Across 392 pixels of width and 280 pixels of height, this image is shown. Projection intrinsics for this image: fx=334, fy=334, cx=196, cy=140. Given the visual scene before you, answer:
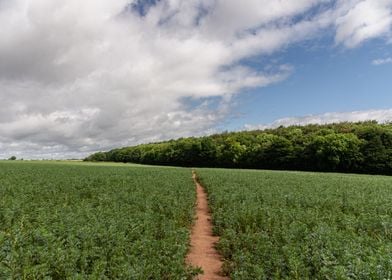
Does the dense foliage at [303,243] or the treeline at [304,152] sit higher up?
the treeline at [304,152]

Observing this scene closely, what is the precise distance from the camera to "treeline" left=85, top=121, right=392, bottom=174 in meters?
73.9

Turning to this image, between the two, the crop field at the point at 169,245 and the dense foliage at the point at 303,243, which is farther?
the dense foliage at the point at 303,243

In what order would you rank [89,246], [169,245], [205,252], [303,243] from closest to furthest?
[89,246], [169,245], [303,243], [205,252]

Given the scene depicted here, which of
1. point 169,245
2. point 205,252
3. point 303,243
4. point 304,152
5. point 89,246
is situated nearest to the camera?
point 89,246

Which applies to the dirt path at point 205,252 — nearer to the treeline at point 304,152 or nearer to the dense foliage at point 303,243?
the dense foliage at point 303,243

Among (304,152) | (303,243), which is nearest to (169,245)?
(303,243)

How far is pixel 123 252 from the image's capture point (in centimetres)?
910

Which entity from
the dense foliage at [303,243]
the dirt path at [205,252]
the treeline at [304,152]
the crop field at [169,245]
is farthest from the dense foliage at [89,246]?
the treeline at [304,152]

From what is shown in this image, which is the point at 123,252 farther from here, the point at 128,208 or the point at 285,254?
the point at 128,208

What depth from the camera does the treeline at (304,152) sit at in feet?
242

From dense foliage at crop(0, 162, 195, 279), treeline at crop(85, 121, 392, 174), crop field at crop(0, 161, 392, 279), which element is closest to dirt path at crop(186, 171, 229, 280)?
crop field at crop(0, 161, 392, 279)

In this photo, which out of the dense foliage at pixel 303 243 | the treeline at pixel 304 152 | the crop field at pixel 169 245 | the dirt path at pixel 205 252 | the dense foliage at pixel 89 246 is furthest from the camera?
the treeline at pixel 304 152

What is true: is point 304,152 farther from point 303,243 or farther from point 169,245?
point 169,245

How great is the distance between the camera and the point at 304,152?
3248 inches
